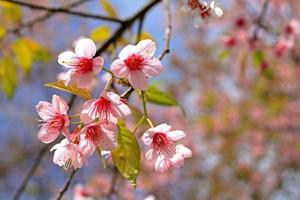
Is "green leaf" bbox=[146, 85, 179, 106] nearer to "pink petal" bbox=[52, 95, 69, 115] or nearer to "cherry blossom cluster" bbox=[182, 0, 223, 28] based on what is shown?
"cherry blossom cluster" bbox=[182, 0, 223, 28]

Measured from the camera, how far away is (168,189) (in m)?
9.60

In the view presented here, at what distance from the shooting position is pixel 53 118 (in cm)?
92

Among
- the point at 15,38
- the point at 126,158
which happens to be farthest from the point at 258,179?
the point at 126,158

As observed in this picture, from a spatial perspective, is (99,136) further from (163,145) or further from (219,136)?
(219,136)

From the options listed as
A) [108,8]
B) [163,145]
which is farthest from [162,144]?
[108,8]

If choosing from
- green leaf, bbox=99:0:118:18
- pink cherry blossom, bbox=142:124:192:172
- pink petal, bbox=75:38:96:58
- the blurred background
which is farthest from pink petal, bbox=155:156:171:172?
the blurred background

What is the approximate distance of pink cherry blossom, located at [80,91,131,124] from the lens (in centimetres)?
85

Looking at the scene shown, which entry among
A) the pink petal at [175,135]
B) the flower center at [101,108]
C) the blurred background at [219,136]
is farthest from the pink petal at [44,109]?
the blurred background at [219,136]

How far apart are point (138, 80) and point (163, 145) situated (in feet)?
0.51

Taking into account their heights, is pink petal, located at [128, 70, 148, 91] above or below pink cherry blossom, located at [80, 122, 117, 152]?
above

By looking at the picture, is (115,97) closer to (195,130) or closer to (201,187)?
(195,130)

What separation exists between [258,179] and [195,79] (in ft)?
9.25

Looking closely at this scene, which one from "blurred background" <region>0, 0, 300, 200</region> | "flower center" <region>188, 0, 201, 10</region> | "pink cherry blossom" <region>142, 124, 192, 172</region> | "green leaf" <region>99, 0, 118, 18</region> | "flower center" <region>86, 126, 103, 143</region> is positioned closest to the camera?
"flower center" <region>86, 126, 103, 143</region>

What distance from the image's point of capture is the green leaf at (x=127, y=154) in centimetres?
93
